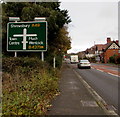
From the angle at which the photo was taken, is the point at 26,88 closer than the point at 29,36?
Yes

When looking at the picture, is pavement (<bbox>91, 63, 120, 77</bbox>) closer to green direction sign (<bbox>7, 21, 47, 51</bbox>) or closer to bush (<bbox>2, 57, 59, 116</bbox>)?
green direction sign (<bbox>7, 21, 47, 51</bbox>)

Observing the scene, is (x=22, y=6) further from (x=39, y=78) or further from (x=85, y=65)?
(x=85, y=65)

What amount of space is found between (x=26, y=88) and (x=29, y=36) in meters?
4.25

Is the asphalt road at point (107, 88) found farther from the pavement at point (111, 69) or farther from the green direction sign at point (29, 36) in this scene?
the pavement at point (111, 69)

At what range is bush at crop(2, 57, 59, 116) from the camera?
13.1 feet

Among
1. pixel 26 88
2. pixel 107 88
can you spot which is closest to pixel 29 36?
pixel 26 88

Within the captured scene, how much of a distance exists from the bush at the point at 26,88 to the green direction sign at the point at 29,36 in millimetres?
1097

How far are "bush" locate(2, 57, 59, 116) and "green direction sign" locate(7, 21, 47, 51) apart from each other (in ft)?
3.60

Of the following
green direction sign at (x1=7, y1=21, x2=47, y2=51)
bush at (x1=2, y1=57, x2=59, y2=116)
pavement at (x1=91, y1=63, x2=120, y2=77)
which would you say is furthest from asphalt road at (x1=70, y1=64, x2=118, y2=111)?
pavement at (x1=91, y1=63, x2=120, y2=77)

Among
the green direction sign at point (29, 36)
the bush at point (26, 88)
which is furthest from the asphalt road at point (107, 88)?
the green direction sign at point (29, 36)

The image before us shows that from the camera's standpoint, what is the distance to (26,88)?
5852mm

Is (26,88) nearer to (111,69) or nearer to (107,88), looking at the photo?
(107,88)

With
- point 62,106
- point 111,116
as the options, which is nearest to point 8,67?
point 62,106

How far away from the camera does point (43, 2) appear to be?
49.0ft
